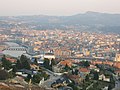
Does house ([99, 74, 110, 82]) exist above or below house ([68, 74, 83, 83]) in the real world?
below

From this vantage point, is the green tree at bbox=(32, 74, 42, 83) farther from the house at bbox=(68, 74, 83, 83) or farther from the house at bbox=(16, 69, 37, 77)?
the house at bbox=(68, 74, 83, 83)

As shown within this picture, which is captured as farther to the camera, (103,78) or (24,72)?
(103,78)

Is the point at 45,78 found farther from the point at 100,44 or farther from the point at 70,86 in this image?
the point at 100,44

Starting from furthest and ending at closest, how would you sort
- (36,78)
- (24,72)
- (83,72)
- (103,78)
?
(83,72), (103,78), (24,72), (36,78)

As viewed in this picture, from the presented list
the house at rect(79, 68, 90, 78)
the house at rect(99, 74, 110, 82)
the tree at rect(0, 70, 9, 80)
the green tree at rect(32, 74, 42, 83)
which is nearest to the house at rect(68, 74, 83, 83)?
the house at rect(79, 68, 90, 78)

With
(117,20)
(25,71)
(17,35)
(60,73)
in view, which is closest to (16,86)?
(25,71)

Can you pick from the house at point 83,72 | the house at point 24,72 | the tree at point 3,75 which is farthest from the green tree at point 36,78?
the house at point 83,72

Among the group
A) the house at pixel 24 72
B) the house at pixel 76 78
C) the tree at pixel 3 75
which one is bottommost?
the house at pixel 76 78

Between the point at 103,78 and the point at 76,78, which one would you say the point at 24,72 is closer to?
the point at 76,78

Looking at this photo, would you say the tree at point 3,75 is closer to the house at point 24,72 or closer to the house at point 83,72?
the house at point 24,72

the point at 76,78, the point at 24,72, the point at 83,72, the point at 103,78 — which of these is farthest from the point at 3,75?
the point at 83,72

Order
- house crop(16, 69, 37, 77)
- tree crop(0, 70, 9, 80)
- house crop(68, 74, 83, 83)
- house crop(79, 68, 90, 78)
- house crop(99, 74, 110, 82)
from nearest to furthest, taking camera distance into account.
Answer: tree crop(0, 70, 9, 80) → house crop(16, 69, 37, 77) → house crop(68, 74, 83, 83) → house crop(99, 74, 110, 82) → house crop(79, 68, 90, 78)
